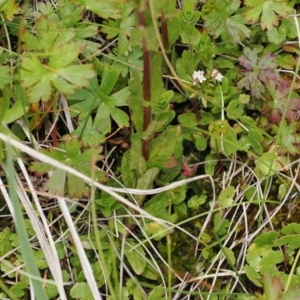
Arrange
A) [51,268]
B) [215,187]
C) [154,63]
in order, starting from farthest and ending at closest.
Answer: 1. [215,187]
2. [51,268]
3. [154,63]

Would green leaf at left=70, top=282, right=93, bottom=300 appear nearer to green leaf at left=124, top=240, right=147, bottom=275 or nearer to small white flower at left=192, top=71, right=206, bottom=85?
green leaf at left=124, top=240, right=147, bottom=275

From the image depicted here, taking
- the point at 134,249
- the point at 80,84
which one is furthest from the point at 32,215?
the point at 80,84

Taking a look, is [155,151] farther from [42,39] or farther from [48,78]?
[42,39]

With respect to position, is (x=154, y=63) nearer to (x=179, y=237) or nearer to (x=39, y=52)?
(x=39, y=52)

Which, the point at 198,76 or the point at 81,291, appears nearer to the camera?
the point at 81,291

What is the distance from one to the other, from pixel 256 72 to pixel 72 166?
2.73 ft

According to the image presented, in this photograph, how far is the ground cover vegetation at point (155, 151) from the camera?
179 centimetres

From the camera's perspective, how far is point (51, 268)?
1785 millimetres

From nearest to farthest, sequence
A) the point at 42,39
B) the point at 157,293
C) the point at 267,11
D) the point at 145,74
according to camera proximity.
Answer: the point at 145,74, the point at 157,293, the point at 42,39, the point at 267,11

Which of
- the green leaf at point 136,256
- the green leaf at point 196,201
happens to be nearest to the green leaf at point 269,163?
the green leaf at point 196,201

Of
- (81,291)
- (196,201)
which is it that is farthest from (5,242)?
(196,201)

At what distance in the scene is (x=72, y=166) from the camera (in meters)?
1.79

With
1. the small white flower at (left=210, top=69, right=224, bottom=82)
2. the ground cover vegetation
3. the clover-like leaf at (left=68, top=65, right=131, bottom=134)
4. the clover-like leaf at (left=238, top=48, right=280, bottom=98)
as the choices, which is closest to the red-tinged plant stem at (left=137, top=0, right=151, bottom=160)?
the ground cover vegetation

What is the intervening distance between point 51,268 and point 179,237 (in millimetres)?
496
